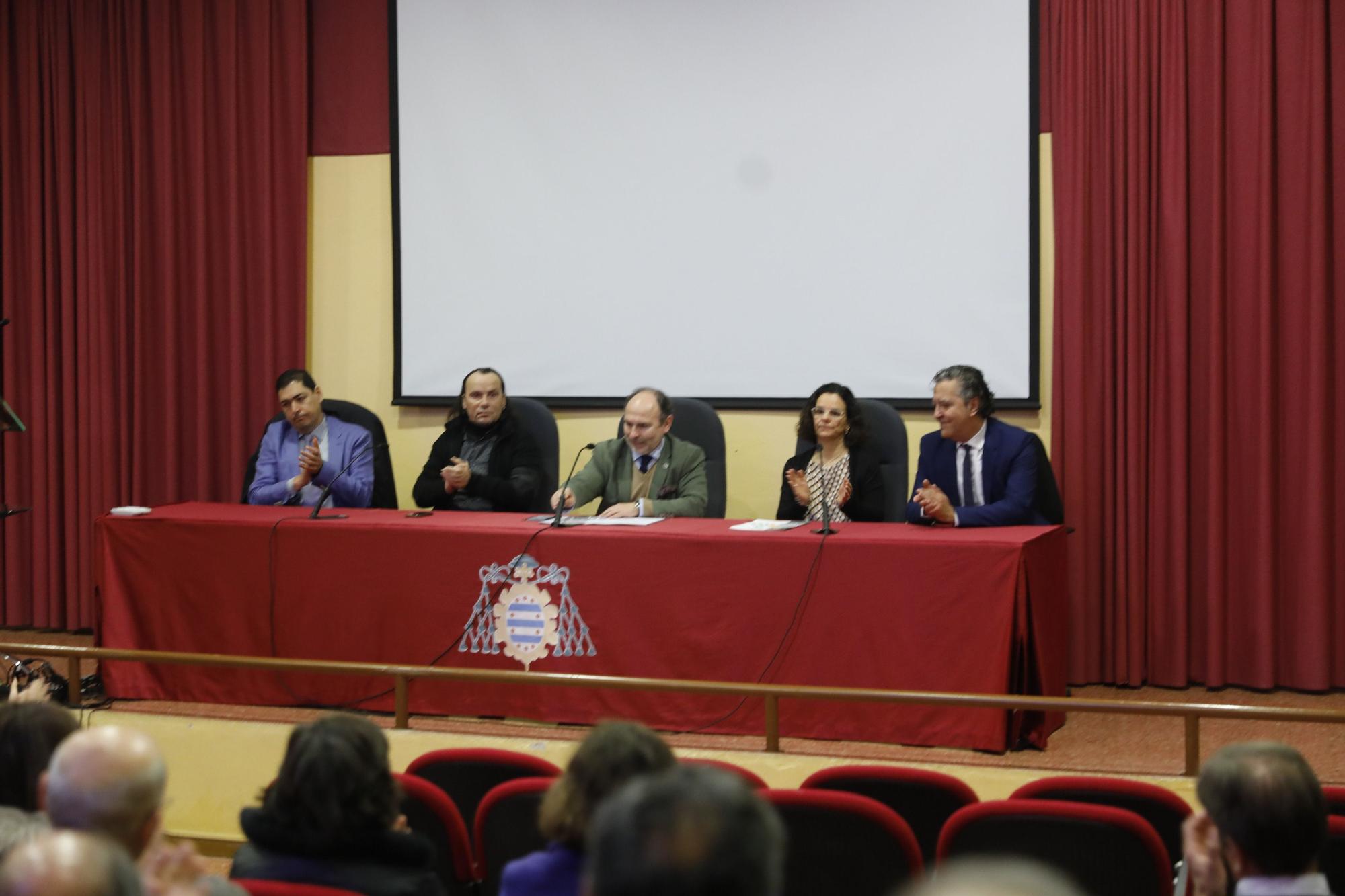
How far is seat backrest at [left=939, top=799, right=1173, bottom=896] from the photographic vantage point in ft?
6.50

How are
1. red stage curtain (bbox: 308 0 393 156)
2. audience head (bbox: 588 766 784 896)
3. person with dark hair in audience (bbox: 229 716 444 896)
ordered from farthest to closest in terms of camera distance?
red stage curtain (bbox: 308 0 393 156)
person with dark hair in audience (bbox: 229 716 444 896)
audience head (bbox: 588 766 784 896)

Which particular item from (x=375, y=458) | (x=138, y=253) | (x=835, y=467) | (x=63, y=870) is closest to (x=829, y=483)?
(x=835, y=467)

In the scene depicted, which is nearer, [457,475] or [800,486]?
[800,486]

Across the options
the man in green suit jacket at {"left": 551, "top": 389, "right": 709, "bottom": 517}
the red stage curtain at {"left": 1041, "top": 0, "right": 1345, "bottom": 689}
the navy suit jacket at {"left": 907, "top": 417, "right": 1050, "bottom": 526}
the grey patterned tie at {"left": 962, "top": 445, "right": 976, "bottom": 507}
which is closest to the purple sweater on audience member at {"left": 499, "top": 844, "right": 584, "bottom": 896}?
the navy suit jacket at {"left": 907, "top": 417, "right": 1050, "bottom": 526}

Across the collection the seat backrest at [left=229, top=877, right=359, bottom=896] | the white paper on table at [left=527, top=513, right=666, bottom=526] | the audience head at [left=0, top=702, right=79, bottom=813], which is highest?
the white paper on table at [left=527, top=513, right=666, bottom=526]

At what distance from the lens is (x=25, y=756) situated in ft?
6.28

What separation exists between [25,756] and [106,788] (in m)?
0.47

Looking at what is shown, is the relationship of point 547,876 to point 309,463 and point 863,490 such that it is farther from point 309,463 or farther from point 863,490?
point 309,463

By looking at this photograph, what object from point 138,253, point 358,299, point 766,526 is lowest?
point 766,526

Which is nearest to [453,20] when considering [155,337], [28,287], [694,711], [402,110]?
[402,110]

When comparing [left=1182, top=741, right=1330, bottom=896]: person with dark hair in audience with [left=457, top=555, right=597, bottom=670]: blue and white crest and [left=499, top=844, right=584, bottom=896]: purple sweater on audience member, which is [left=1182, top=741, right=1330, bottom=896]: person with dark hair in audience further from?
[left=457, top=555, right=597, bottom=670]: blue and white crest

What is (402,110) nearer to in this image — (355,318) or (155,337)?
(355,318)

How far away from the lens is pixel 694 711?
4.09 m

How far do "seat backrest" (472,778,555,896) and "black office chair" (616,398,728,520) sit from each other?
8.52ft
